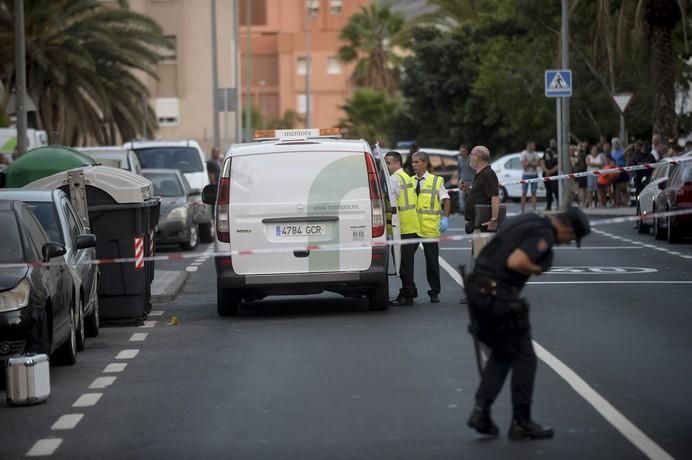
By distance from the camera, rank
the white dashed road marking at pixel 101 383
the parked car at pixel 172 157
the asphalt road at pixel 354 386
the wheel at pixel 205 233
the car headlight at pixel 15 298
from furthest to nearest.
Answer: the parked car at pixel 172 157
the wheel at pixel 205 233
the white dashed road marking at pixel 101 383
the car headlight at pixel 15 298
the asphalt road at pixel 354 386

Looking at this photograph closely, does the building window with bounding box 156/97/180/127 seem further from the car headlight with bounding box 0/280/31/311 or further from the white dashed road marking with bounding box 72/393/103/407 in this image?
the white dashed road marking with bounding box 72/393/103/407

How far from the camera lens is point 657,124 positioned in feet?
133

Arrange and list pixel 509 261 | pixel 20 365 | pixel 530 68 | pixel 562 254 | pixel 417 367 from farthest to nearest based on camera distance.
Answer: pixel 530 68 → pixel 562 254 → pixel 417 367 → pixel 20 365 → pixel 509 261

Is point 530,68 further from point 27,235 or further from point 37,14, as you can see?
point 27,235

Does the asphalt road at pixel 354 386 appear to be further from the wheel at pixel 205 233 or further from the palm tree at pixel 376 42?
the palm tree at pixel 376 42

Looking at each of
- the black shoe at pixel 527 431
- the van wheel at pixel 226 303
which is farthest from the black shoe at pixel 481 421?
the van wheel at pixel 226 303

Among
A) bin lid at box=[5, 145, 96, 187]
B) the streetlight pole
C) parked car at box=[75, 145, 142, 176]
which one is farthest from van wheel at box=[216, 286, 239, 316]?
the streetlight pole

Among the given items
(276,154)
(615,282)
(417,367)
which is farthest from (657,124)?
(417,367)

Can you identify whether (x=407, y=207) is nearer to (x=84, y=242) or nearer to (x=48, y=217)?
(x=48, y=217)

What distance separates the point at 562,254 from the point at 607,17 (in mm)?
13101

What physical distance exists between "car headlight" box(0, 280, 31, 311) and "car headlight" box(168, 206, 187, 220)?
17.4 metres

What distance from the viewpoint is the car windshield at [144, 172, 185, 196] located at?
30.9 meters

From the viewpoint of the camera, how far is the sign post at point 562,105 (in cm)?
3900

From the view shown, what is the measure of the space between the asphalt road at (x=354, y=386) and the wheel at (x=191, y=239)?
36.9ft
